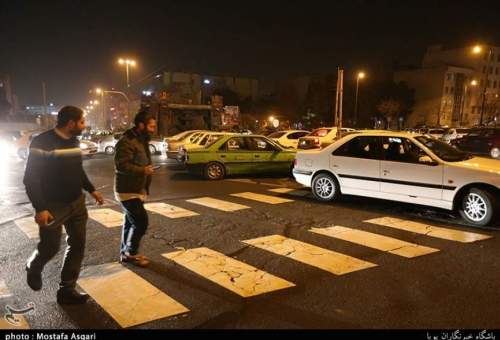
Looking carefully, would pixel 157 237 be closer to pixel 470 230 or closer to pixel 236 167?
pixel 470 230

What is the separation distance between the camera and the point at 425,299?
4.23m

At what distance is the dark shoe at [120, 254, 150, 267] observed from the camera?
5.17 m

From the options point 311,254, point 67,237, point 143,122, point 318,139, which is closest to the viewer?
point 67,237

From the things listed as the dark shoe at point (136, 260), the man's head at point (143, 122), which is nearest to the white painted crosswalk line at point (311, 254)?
the dark shoe at point (136, 260)

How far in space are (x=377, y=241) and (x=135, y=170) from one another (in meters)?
3.80

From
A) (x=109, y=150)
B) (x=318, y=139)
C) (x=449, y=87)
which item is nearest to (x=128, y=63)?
(x=109, y=150)

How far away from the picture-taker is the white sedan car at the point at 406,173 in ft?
23.5

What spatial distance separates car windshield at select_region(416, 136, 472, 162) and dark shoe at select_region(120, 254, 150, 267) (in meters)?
5.64

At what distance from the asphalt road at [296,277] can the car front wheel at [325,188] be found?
0.67m

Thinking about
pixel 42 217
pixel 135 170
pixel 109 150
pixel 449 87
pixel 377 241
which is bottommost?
pixel 109 150

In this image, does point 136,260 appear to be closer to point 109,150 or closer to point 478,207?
point 478,207

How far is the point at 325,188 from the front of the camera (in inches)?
372

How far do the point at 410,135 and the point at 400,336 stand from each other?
18.1ft

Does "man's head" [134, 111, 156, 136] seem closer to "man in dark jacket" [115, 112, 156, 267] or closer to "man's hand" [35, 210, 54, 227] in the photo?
"man in dark jacket" [115, 112, 156, 267]
